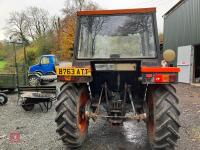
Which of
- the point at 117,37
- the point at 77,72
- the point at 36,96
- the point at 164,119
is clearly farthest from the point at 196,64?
the point at 77,72

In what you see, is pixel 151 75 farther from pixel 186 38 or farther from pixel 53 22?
pixel 53 22

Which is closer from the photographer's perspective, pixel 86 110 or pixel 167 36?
pixel 86 110

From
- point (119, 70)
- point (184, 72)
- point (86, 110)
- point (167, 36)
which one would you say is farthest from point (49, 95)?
point (167, 36)

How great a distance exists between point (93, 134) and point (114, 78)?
1568 mm

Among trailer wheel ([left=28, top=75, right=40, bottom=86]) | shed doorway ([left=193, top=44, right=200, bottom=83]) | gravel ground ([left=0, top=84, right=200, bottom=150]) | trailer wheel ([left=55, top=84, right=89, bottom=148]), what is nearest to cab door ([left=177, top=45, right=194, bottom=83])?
shed doorway ([left=193, top=44, right=200, bottom=83])

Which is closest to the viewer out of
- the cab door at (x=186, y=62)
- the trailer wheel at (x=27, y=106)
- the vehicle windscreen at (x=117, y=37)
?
the vehicle windscreen at (x=117, y=37)

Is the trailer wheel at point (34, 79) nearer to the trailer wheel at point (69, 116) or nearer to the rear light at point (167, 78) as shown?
the trailer wheel at point (69, 116)

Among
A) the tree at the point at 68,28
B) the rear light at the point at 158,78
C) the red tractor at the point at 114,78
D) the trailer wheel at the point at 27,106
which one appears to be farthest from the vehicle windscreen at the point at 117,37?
the tree at the point at 68,28

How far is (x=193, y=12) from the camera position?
1892 centimetres

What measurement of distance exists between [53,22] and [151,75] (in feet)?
157

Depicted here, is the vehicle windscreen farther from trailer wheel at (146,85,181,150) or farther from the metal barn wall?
the metal barn wall

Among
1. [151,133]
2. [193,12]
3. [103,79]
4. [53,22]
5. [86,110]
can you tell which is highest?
[53,22]

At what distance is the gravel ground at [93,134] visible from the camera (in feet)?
18.5

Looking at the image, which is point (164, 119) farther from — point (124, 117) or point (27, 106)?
point (27, 106)
